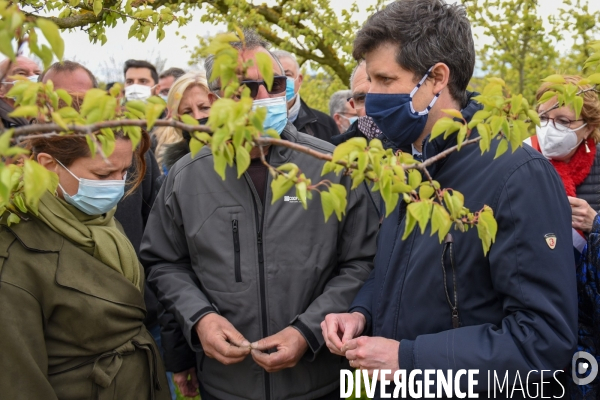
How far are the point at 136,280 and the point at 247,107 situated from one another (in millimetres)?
1863

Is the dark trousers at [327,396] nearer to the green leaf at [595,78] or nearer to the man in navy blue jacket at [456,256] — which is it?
the man in navy blue jacket at [456,256]

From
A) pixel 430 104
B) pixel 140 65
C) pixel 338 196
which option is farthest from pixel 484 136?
pixel 140 65

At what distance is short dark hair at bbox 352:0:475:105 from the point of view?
2.60 meters

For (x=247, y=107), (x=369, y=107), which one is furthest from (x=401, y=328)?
(x=247, y=107)

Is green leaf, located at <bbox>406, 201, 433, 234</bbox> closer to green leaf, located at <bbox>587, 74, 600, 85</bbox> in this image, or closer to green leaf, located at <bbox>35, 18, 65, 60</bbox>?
green leaf, located at <bbox>587, 74, 600, 85</bbox>

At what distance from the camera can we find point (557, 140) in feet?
12.6

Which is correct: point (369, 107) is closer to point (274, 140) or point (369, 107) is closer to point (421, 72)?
point (421, 72)

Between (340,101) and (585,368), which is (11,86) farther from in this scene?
(585,368)

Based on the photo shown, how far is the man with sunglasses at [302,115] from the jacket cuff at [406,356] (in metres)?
3.09

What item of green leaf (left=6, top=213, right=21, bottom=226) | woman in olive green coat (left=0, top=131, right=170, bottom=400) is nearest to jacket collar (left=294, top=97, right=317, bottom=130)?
woman in olive green coat (left=0, top=131, right=170, bottom=400)

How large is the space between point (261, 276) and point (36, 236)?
39.7 inches

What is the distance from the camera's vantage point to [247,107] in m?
1.60

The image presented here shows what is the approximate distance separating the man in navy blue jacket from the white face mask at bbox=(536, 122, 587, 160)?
137cm

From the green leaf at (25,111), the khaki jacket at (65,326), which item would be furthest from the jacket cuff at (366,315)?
the green leaf at (25,111)
